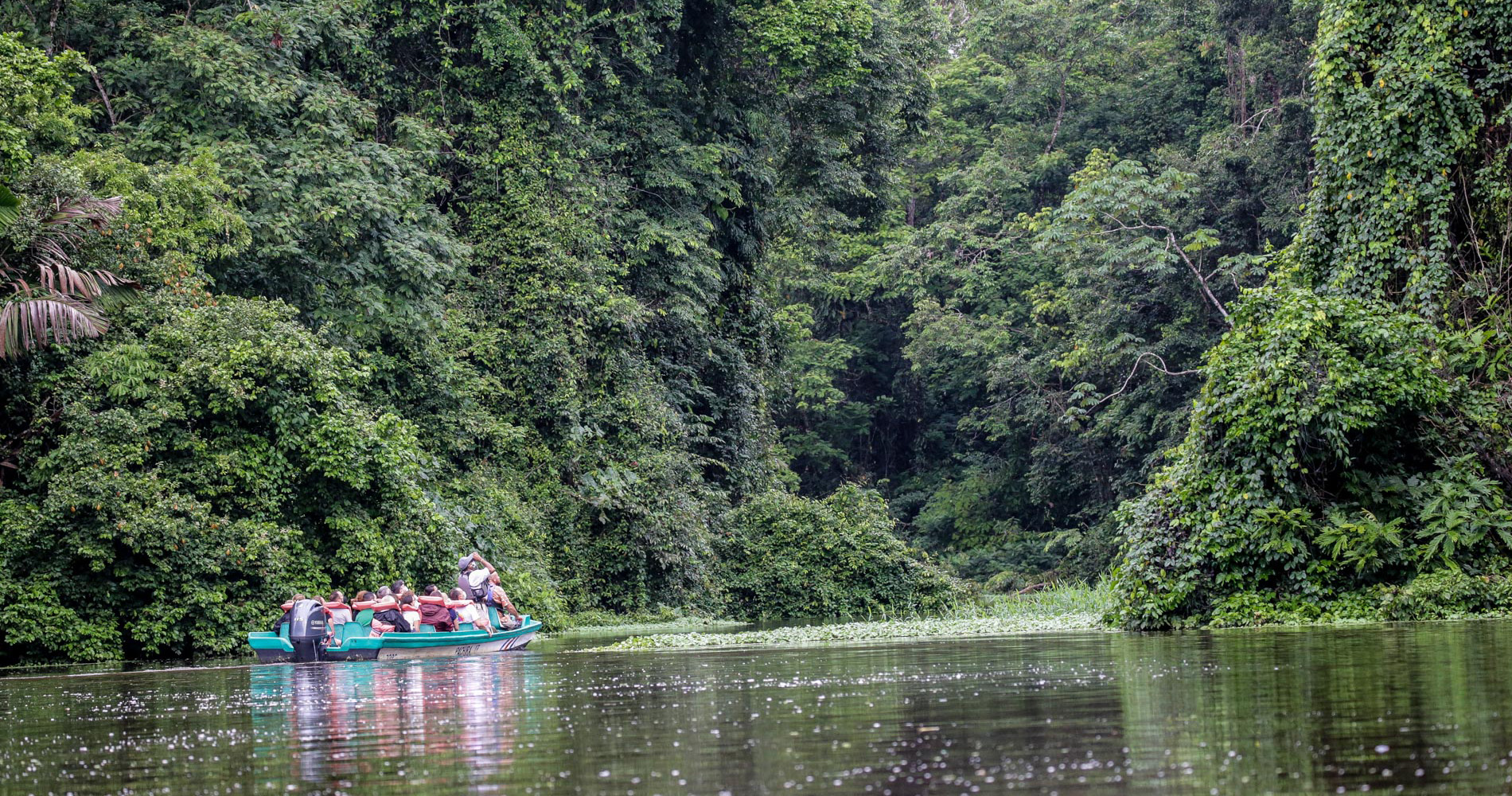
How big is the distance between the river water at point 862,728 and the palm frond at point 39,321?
7.02 metres

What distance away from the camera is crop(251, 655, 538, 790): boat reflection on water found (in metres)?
6.56

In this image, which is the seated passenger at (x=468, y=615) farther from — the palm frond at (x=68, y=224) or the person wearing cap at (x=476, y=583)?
the palm frond at (x=68, y=224)

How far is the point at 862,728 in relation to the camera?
24.3 feet

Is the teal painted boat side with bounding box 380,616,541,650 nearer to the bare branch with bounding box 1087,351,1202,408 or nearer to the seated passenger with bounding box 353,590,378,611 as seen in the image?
the seated passenger with bounding box 353,590,378,611

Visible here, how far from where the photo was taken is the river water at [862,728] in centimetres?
565

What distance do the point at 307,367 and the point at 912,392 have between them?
1399 inches

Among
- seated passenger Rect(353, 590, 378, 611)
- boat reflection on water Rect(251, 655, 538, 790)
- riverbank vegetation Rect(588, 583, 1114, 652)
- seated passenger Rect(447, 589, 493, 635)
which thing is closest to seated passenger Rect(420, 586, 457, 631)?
seated passenger Rect(447, 589, 493, 635)

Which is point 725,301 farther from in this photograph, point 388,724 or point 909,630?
point 388,724

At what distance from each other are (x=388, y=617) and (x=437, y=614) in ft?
2.18

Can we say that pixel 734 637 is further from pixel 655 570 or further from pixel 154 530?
pixel 655 570

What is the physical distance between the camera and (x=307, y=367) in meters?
20.5

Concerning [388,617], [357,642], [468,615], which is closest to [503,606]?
[468,615]

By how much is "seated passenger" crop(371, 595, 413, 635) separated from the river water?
5749mm

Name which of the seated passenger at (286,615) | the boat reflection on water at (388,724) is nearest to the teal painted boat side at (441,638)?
the seated passenger at (286,615)
